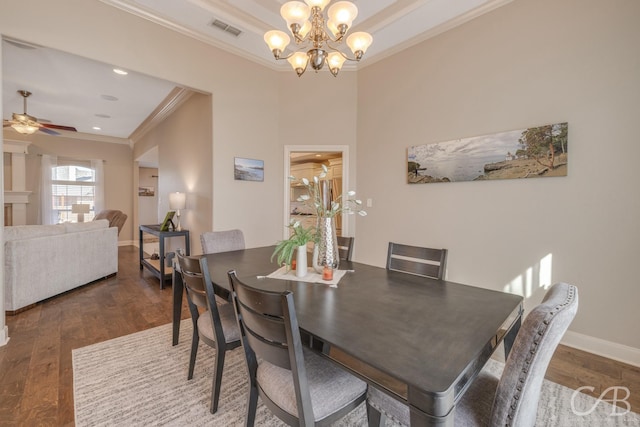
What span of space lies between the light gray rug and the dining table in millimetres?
747

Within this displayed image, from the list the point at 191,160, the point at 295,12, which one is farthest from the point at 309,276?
the point at 191,160

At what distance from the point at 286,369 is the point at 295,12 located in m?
2.08

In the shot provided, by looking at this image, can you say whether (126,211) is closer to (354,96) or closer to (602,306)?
(354,96)

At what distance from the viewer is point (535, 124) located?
2.53 m

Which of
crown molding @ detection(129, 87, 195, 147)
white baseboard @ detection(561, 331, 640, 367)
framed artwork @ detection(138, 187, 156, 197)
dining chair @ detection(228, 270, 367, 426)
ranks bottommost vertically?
white baseboard @ detection(561, 331, 640, 367)

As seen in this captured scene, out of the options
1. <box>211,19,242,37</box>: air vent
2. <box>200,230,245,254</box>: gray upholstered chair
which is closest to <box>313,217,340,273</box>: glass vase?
<box>200,230,245,254</box>: gray upholstered chair

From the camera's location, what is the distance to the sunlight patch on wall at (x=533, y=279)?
252 centimetres

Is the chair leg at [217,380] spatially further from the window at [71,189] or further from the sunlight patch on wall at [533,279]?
the window at [71,189]

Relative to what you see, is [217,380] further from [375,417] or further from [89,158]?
[89,158]

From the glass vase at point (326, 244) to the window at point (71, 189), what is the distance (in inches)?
308

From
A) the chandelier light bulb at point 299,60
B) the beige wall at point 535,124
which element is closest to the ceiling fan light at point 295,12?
the chandelier light bulb at point 299,60

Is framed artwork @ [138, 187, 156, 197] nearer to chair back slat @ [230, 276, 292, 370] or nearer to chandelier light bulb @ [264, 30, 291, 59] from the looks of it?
chandelier light bulb @ [264, 30, 291, 59]

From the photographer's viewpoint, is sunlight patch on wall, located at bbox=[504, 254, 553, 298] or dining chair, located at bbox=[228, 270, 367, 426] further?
sunlight patch on wall, located at bbox=[504, 254, 553, 298]

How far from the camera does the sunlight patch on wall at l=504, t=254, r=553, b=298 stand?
2.52 m
